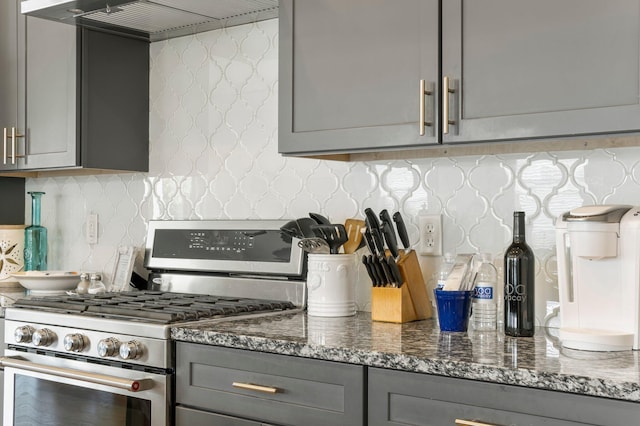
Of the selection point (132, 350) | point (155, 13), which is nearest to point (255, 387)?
point (132, 350)

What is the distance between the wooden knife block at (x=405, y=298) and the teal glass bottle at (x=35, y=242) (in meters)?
1.91

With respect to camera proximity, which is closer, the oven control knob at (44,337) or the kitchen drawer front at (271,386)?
the kitchen drawer front at (271,386)

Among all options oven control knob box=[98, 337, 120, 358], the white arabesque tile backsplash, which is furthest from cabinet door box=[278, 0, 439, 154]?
oven control knob box=[98, 337, 120, 358]

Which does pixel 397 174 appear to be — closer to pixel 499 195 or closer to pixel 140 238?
pixel 499 195

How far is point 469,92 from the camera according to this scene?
1.99 metres

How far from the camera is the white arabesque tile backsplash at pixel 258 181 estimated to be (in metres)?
2.22

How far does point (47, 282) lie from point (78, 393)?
939mm

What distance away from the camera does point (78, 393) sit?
2381 mm

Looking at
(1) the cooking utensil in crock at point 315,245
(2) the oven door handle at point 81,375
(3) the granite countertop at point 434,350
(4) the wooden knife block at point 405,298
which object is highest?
(1) the cooking utensil in crock at point 315,245

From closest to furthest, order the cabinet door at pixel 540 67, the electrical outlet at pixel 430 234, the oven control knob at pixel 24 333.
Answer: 1. the cabinet door at pixel 540 67
2. the electrical outlet at pixel 430 234
3. the oven control knob at pixel 24 333

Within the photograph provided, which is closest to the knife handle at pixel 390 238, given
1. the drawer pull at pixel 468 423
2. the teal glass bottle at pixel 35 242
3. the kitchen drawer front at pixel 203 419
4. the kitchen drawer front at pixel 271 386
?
the kitchen drawer front at pixel 271 386

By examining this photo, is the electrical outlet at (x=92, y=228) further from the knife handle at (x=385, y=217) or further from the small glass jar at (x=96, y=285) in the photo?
the knife handle at (x=385, y=217)

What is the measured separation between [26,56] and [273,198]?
126 cm

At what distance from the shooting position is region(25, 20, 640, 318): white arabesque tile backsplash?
2219mm
